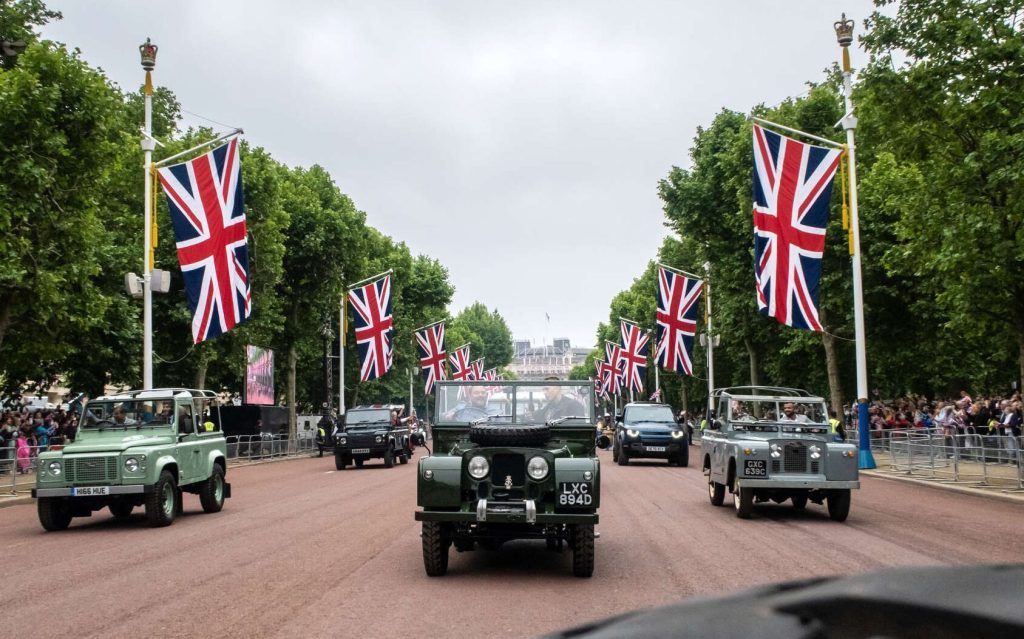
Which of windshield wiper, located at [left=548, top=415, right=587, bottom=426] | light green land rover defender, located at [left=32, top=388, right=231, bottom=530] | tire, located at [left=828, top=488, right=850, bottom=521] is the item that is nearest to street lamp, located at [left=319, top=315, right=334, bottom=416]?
light green land rover defender, located at [left=32, top=388, right=231, bottom=530]

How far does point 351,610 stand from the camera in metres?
8.47

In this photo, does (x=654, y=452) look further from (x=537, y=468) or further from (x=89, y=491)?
(x=537, y=468)

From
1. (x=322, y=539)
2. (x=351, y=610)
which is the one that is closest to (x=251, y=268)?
(x=322, y=539)

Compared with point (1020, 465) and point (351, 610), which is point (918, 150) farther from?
point (351, 610)

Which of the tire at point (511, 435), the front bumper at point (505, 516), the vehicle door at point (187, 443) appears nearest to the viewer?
the front bumper at point (505, 516)

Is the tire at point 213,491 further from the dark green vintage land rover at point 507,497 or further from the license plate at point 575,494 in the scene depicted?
the license plate at point 575,494

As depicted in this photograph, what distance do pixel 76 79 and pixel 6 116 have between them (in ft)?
7.56

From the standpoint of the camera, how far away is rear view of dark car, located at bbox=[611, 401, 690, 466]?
3316 centimetres

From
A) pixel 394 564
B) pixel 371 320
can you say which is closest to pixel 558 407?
pixel 394 564

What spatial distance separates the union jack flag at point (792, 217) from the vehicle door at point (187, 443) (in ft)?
→ 45.6

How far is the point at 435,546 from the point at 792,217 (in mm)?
16864

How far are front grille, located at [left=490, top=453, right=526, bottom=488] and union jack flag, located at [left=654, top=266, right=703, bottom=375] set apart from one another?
3084cm

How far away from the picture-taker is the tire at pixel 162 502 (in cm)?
1600

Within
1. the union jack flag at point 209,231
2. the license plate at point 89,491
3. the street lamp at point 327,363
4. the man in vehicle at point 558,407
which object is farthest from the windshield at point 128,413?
the street lamp at point 327,363
